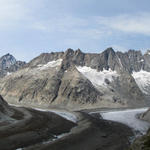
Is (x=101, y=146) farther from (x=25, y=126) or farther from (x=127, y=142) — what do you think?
(x=25, y=126)

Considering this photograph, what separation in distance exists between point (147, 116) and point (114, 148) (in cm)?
6112

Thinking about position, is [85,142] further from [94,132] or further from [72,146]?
[94,132]

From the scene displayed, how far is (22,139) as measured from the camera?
49875 millimetres

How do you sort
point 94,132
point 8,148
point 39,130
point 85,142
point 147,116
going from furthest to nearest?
point 147,116 < point 94,132 < point 39,130 < point 85,142 < point 8,148

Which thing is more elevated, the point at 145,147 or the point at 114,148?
the point at 145,147

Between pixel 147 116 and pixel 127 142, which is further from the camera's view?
pixel 147 116

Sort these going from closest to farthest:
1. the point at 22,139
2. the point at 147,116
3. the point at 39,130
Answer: the point at 22,139
the point at 39,130
the point at 147,116

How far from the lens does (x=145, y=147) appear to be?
26.3m

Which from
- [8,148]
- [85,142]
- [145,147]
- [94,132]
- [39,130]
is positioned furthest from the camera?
[94,132]

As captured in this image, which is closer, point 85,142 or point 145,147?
point 145,147

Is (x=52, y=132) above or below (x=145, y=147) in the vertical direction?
below

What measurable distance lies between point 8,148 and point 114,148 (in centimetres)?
2134

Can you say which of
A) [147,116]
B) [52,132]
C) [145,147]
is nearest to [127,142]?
[52,132]

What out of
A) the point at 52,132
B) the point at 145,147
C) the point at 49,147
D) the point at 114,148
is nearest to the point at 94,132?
the point at 52,132
